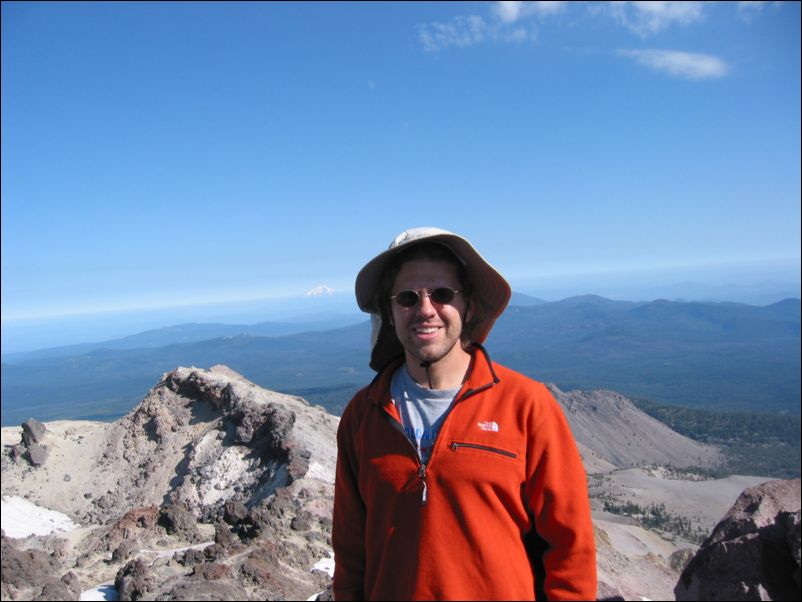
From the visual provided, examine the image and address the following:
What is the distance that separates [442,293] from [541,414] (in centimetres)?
78

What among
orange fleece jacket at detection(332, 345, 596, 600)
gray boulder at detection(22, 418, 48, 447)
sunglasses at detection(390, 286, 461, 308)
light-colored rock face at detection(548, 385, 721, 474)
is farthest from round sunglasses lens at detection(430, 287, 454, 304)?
light-colored rock face at detection(548, 385, 721, 474)

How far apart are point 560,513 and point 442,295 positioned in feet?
3.84

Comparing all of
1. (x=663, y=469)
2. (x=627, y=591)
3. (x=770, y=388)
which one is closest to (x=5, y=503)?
(x=627, y=591)

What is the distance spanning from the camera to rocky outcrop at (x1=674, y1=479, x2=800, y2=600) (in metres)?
4.96

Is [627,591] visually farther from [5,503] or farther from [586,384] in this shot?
[586,384]

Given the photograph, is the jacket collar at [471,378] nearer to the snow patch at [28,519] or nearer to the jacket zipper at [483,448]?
the jacket zipper at [483,448]

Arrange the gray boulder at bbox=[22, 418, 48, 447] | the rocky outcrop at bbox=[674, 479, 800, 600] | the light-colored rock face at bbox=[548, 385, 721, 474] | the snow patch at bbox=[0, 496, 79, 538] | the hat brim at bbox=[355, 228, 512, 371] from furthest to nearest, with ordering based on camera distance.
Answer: the light-colored rock face at bbox=[548, 385, 721, 474] < the gray boulder at bbox=[22, 418, 48, 447] < the snow patch at bbox=[0, 496, 79, 538] < the rocky outcrop at bbox=[674, 479, 800, 600] < the hat brim at bbox=[355, 228, 512, 371]

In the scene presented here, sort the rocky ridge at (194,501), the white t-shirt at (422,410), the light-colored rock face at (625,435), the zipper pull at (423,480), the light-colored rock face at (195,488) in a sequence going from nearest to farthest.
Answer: the zipper pull at (423,480), the white t-shirt at (422,410), the rocky ridge at (194,501), the light-colored rock face at (195,488), the light-colored rock face at (625,435)

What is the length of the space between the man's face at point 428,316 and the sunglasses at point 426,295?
2 centimetres

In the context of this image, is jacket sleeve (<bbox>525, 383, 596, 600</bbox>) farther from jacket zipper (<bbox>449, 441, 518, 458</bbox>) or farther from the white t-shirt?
the white t-shirt

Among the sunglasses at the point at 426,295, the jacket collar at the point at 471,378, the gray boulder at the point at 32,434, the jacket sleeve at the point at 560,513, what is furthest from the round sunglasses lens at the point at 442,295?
the gray boulder at the point at 32,434

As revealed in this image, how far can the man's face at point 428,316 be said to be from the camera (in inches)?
102

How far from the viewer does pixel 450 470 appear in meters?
2.37

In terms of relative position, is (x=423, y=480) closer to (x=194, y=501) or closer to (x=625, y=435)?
(x=194, y=501)
